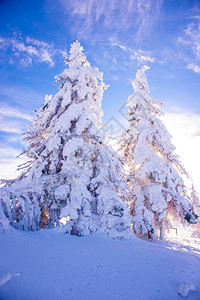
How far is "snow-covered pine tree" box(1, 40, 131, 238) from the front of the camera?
6.24 meters

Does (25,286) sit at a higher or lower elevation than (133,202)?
lower

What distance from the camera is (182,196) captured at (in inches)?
359

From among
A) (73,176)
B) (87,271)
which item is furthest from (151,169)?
(87,271)

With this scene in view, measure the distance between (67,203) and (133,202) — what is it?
4.70 metres

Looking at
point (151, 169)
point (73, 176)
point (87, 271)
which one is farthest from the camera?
point (151, 169)

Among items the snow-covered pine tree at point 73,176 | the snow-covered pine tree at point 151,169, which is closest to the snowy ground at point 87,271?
the snow-covered pine tree at point 73,176

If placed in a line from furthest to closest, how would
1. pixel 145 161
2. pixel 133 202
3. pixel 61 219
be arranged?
pixel 145 161
pixel 133 202
pixel 61 219

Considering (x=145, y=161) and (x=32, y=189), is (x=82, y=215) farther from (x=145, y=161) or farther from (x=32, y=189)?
(x=145, y=161)

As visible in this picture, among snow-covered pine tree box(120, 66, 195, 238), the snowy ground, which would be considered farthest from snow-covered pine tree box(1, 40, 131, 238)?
snow-covered pine tree box(120, 66, 195, 238)

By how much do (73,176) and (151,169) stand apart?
5044 millimetres

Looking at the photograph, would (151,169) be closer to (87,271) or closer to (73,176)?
(73,176)

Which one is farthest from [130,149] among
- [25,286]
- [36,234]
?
[25,286]

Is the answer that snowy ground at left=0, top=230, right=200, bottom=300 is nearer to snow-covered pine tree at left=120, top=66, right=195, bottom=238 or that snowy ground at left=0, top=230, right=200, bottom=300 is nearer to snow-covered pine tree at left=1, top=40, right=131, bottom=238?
snow-covered pine tree at left=1, top=40, right=131, bottom=238

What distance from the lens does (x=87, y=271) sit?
3389mm
